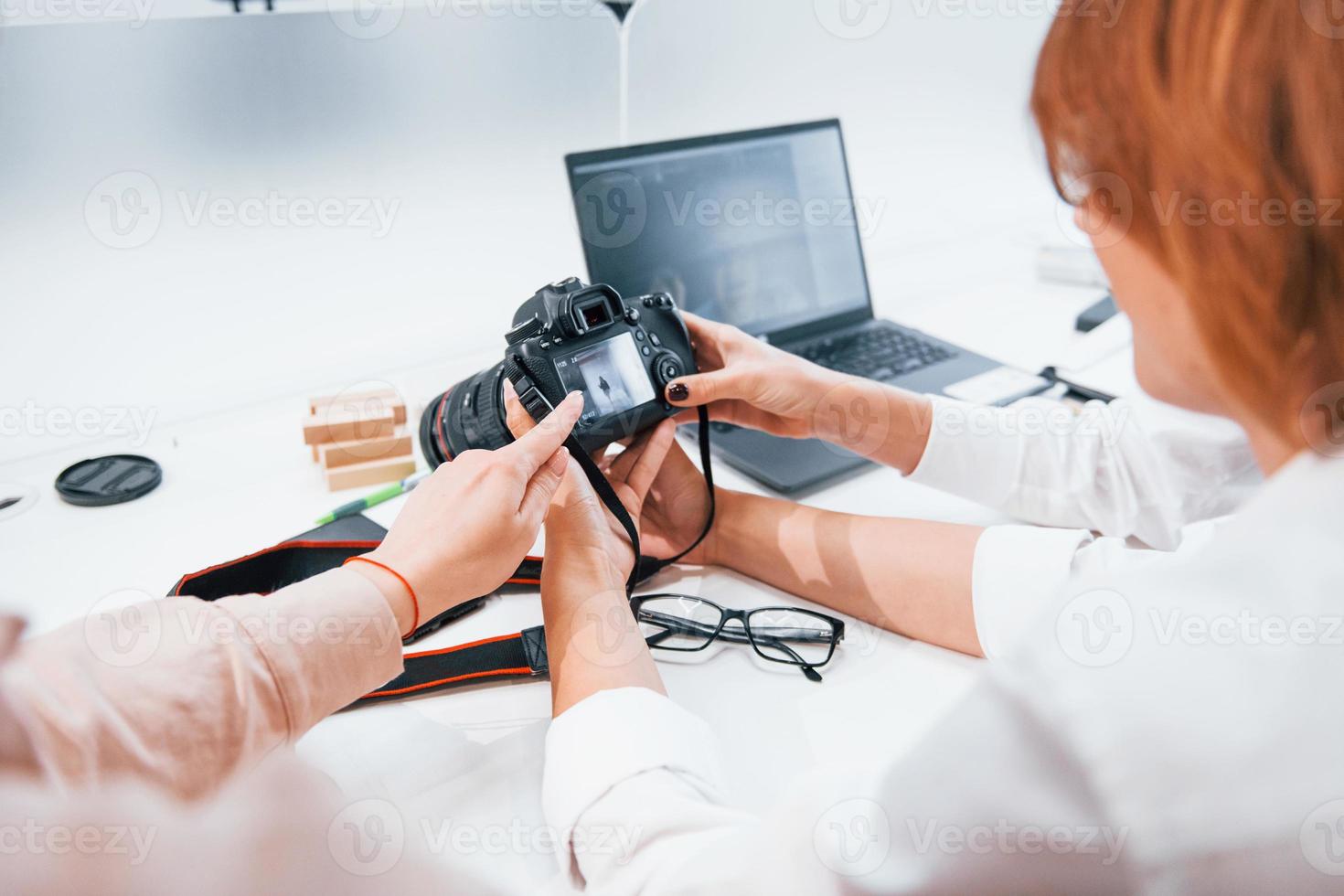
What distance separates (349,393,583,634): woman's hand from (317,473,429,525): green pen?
0.92ft

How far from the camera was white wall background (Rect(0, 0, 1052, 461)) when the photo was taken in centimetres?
93

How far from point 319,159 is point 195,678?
779 mm

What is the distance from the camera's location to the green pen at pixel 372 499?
35.6 inches

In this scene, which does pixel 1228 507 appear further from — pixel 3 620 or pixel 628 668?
pixel 3 620

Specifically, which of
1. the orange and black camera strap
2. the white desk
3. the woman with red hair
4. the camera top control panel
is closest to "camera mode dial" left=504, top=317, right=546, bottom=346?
the camera top control panel

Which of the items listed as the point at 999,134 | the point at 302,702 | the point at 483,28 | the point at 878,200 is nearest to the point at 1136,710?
the point at 302,702

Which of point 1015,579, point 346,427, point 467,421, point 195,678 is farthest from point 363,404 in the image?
point 1015,579

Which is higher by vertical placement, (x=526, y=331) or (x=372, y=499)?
(x=526, y=331)

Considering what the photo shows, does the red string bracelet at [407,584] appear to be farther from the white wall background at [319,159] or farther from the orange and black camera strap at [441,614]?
the white wall background at [319,159]

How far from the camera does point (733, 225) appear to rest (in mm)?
1128

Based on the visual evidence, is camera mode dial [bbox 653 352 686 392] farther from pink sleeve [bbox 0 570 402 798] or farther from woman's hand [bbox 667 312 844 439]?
pink sleeve [bbox 0 570 402 798]

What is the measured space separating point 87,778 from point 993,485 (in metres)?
0.76

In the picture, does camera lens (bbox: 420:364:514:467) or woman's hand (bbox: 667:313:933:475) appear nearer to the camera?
camera lens (bbox: 420:364:514:467)

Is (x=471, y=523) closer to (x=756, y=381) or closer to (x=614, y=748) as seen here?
(x=614, y=748)
